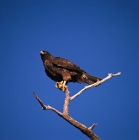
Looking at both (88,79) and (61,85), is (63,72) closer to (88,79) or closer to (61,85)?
(61,85)

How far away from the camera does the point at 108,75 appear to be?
411 cm

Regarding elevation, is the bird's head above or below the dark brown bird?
above

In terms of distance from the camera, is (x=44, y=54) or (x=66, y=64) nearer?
(x=66, y=64)

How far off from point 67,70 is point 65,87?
0.42m

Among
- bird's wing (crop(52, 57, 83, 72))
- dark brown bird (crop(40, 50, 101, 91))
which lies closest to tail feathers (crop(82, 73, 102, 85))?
dark brown bird (crop(40, 50, 101, 91))

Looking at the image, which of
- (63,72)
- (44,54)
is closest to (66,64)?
(63,72)

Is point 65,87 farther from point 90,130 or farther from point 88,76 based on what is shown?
point 90,130

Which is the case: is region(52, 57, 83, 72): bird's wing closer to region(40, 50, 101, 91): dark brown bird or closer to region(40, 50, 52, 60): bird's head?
region(40, 50, 101, 91): dark brown bird

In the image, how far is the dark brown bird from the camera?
4503mm

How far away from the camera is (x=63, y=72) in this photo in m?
4.55

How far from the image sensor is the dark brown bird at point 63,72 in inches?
177

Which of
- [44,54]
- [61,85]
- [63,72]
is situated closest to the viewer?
[61,85]

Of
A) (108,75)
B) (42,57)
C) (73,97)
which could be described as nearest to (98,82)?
(108,75)

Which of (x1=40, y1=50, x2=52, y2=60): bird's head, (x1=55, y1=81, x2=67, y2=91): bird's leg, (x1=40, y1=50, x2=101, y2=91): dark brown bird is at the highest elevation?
(x1=40, y1=50, x2=52, y2=60): bird's head
